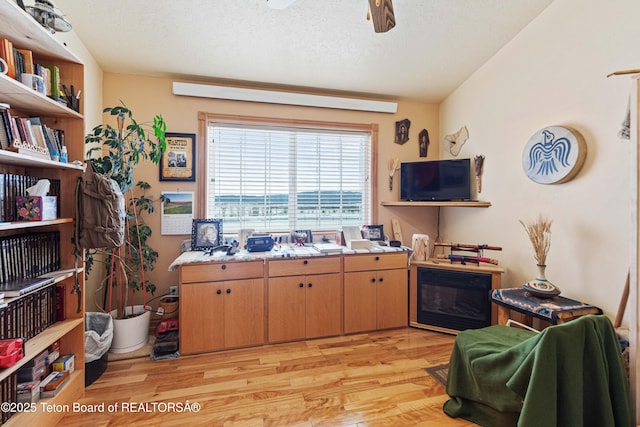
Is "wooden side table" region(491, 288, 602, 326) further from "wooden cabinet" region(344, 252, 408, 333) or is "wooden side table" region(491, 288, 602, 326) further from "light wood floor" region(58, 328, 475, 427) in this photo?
"wooden cabinet" region(344, 252, 408, 333)

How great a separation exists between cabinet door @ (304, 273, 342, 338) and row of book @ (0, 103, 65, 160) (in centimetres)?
202

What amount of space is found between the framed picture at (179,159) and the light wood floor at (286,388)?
1675 mm

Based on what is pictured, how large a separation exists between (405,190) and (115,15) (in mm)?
3155

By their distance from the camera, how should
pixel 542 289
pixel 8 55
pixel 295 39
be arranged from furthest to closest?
pixel 295 39 < pixel 542 289 < pixel 8 55

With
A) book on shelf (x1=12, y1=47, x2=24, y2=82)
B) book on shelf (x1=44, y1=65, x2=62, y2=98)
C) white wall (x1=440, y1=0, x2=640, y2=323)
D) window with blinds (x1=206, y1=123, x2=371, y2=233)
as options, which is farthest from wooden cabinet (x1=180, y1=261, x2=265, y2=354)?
white wall (x1=440, y1=0, x2=640, y2=323)

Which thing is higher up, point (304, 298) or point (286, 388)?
point (304, 298)

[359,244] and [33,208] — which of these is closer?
[33,208]

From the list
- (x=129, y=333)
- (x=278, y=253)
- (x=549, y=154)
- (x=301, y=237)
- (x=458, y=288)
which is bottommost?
(x=129, y=333)

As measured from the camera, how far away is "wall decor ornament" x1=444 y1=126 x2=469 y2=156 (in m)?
3.13

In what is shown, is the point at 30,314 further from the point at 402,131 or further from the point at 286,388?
the point at 402,131

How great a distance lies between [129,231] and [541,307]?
11.0 ft

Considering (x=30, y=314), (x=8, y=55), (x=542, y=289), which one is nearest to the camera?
(x=8, y=55)

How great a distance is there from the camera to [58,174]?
1739mm

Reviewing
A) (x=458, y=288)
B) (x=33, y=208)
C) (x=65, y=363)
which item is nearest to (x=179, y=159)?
(x=33, y=208)
